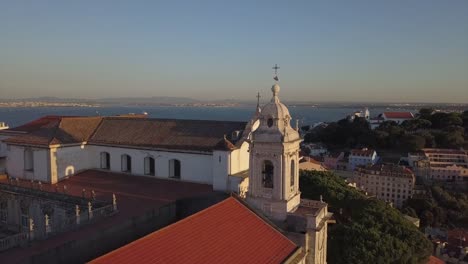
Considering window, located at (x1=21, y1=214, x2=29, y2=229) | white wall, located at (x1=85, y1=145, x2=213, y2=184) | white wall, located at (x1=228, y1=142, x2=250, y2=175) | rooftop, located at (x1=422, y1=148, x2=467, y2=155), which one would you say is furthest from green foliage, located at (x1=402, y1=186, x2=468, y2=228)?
window, located at (x1=21, y1=214, x2=29, y2=229)

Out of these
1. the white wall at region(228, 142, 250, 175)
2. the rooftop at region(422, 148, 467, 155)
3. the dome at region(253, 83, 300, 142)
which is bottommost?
the rooftop at region(422, 148, 467, 155)

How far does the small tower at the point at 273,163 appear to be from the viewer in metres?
18.3

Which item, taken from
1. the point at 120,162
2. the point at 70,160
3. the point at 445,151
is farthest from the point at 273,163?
the point at 445,151

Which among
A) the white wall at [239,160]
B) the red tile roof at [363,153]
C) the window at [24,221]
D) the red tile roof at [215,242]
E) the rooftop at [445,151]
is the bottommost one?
the red tile roof at [363,153]

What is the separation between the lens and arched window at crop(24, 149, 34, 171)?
28.3 meters

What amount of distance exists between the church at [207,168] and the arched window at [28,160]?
63mm

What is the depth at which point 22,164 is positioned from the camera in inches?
1124

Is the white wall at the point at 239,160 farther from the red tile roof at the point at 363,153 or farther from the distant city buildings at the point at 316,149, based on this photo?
the distant city buildings at the point at 316,149

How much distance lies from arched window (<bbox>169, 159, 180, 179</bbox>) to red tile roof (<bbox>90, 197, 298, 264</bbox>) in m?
10.1

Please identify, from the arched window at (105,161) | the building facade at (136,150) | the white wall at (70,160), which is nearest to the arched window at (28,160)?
the building facade at (136,150)

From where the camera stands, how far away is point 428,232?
56.2 m

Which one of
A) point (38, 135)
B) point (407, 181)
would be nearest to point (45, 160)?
point (38, 135)

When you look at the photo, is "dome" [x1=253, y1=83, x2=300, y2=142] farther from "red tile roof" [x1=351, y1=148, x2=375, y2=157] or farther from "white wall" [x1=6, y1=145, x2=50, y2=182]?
"red tile roof" [x1=351, y1=148, x2=375, y2=157]

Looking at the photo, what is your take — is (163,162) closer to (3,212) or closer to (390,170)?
(3,212)
